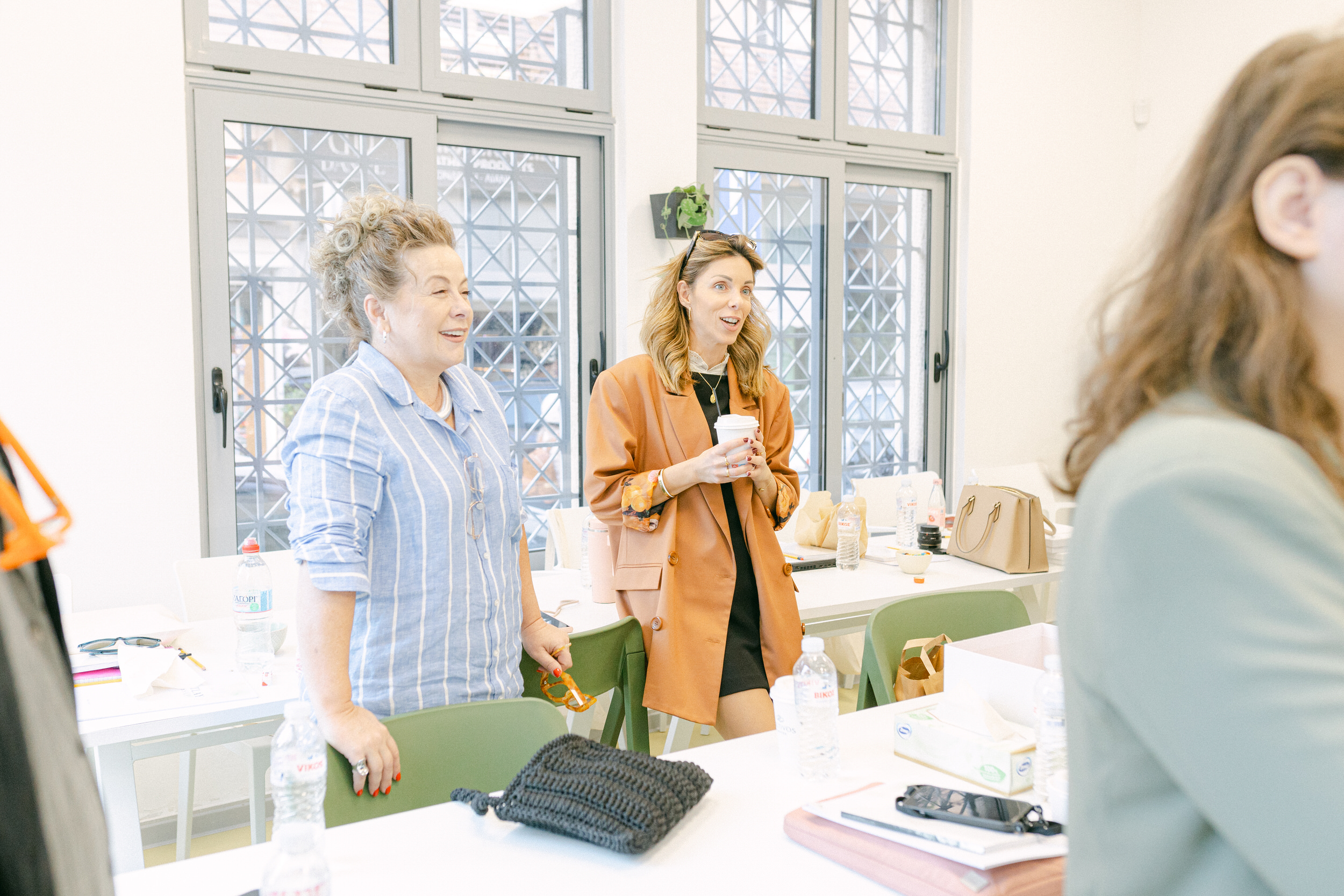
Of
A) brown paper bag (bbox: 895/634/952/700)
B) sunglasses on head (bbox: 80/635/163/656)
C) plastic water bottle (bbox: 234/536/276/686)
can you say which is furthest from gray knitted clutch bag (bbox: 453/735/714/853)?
sunglasses on head (bbox: 80/635/163/656)

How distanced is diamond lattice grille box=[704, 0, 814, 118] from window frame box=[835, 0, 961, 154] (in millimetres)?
164

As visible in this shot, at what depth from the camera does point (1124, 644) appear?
1.93 feet

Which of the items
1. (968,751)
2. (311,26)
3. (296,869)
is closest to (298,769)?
(296,869)

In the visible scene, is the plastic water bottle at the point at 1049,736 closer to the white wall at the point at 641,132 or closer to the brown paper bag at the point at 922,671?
the brown paper bag at the point at 922,671

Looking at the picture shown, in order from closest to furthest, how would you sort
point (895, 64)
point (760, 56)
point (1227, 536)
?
point (1227, 536)
point (760, 56)
point (895, 64)

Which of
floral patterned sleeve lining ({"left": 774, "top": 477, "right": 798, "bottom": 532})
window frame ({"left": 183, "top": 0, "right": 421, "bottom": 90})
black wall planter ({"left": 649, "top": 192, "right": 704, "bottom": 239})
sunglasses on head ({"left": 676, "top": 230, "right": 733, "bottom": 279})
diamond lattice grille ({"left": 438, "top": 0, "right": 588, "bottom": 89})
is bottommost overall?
floral patterned sleeve lining ({"left": 774, "top": 477, "right": 798, "bottom": 532})

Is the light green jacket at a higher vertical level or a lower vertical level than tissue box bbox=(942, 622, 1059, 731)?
higher

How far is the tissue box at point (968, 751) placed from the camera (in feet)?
5.34

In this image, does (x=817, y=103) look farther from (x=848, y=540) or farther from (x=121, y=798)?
(x=121, y=798)

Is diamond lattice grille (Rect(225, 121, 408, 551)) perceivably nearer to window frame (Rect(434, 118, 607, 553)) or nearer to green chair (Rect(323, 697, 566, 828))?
window frame (Rect(434, 118, 607, 553))

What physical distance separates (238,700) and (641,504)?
3.36 feet

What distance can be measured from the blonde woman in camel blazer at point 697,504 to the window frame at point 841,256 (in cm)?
254

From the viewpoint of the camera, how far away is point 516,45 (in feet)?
14.7

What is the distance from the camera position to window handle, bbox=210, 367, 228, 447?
3842 millimetres
